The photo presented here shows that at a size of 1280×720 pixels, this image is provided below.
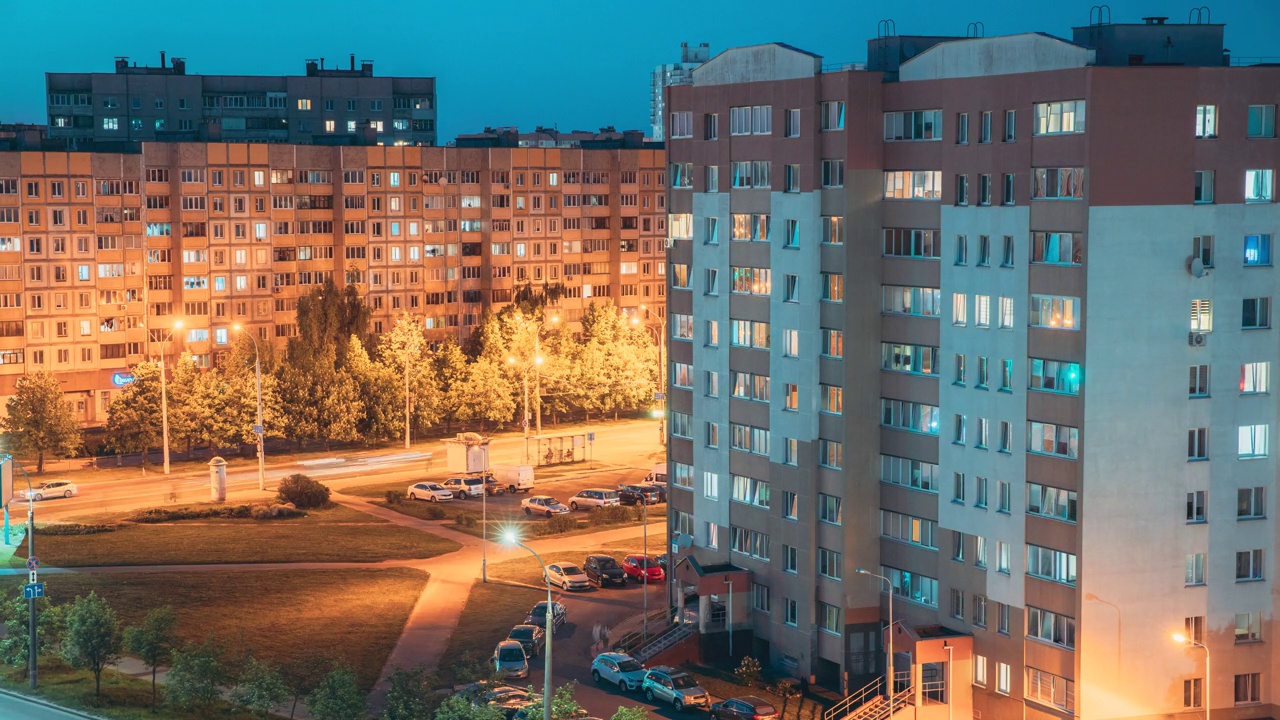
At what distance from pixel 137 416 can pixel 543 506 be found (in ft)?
115

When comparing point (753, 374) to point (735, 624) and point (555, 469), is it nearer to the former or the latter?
point (735, 624)

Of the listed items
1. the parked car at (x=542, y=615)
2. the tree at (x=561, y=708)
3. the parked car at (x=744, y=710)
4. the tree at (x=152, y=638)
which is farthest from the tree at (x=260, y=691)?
the parked car at (x=744, y=710)

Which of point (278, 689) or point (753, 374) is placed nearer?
point (278, 689)

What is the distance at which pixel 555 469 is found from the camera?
125750 millimetres

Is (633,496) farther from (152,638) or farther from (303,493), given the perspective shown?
(152,638)

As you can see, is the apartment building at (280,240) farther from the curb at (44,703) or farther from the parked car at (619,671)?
the parked car at (619,671)

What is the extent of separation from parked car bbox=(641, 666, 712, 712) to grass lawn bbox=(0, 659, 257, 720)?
17057 mm

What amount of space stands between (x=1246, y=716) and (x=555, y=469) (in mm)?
66414

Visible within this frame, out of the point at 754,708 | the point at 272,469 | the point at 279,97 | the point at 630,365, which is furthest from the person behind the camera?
the point at 279,97

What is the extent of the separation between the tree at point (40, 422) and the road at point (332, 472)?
8.92 feet

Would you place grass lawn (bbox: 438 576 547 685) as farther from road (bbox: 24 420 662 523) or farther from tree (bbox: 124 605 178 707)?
road (bbox: 24 420 662 523)

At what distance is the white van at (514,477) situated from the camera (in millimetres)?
117312

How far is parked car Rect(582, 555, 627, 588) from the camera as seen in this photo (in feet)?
302

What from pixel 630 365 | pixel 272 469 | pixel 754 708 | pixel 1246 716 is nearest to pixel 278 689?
pixel 754 708
